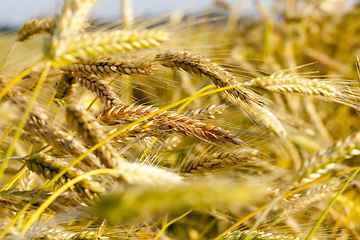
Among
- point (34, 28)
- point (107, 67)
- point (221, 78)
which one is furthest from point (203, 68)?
point (34, 28)

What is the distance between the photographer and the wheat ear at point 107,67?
2.78 ft

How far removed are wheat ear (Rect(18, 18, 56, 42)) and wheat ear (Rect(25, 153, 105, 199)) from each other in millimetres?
478

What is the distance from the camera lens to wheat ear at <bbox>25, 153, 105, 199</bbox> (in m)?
0.63

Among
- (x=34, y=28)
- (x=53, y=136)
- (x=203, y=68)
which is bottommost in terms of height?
(x=53, y=136)

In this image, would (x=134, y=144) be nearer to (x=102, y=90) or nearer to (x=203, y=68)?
(x=102, y=90)

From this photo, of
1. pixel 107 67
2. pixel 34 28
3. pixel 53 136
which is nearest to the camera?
pixel 53 136

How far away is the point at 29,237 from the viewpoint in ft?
2.46

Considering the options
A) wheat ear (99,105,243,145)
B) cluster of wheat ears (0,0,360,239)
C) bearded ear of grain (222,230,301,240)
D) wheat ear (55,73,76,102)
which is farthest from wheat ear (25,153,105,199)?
bearded ear of grain (222,230,301,240)

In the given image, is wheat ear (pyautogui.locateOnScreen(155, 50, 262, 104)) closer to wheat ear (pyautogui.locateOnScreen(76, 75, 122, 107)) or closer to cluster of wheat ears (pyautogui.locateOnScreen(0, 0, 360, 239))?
cluster of wheat ears (pyautogui.locateOnScreen(0, 0, 360, 239))

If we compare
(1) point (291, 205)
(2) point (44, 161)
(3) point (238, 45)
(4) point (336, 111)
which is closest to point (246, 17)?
(3) point (238, 45)

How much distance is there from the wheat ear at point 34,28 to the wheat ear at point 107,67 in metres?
0.20

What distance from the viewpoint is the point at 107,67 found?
2.80 feet

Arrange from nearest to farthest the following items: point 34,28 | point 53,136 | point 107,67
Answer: point 53,136
point 107,67
point 34,28

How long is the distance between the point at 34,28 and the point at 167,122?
613mm
